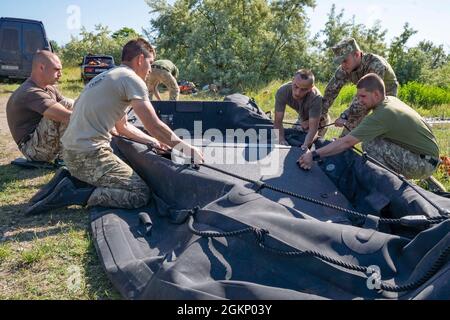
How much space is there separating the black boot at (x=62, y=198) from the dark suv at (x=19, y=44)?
9225 millimetres

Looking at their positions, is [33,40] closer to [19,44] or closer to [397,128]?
[19,44]

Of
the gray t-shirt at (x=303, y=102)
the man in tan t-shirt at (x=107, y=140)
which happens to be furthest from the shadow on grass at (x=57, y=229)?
the gray t-shirt at (x=303, y=102)

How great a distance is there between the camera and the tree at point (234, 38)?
16172 mm

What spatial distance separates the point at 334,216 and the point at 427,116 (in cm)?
1004

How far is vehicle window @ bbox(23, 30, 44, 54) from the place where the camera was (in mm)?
11492

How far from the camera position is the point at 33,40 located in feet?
38.3

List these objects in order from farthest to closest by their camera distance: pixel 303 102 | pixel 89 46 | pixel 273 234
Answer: pixel 89 46 → pixel 303 102 → pixel 273 234

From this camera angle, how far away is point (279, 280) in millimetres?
1927

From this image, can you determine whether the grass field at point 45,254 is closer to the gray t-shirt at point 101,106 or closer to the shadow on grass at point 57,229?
the shadow on grass at point 57,229

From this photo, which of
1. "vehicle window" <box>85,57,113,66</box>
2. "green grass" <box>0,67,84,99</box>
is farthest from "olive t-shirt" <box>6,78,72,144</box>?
"vehicle window" <box>85,57,113,66</box>

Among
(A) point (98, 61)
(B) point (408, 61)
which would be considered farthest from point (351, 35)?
(A) point (98, 61)

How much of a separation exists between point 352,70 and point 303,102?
93cm
